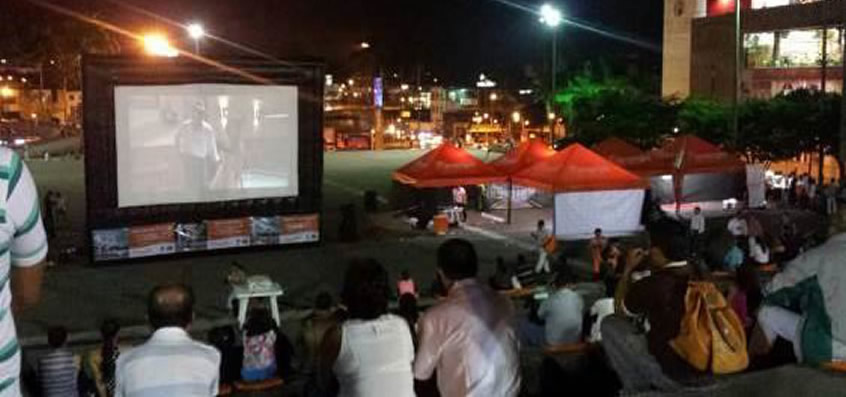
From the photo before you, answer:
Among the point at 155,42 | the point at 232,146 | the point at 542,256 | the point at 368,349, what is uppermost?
the point at 155,42

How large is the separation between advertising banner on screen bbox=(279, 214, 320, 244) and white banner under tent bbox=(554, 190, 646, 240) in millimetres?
5924

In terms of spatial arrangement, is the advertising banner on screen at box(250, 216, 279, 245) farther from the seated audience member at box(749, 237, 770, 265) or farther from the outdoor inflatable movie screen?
the seated audience member at box(749, 237, 770, 265)

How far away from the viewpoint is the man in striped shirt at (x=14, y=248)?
2789 millimetres

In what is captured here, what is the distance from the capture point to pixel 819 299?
16.3 feet

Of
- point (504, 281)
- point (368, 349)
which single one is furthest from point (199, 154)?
point (368, 349)

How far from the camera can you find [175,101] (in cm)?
2117

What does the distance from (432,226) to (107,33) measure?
4048 centimetres

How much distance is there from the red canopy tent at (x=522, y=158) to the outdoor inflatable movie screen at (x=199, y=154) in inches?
231

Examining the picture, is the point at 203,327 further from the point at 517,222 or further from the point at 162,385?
the point at 517,222

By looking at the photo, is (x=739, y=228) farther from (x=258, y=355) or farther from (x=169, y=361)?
(x=169, y=361)

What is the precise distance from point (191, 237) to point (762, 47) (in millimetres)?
39356

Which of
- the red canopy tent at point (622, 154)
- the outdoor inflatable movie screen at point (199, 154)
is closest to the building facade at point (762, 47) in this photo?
the red canopy tent at point (622, 154)

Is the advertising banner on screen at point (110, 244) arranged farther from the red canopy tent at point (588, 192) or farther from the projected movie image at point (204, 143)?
the red canopy tent at point (588, 192)

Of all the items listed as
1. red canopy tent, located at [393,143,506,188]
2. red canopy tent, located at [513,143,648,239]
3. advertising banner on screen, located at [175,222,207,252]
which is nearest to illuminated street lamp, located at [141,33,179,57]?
red canopy tent, located at [393,143,506,188]
